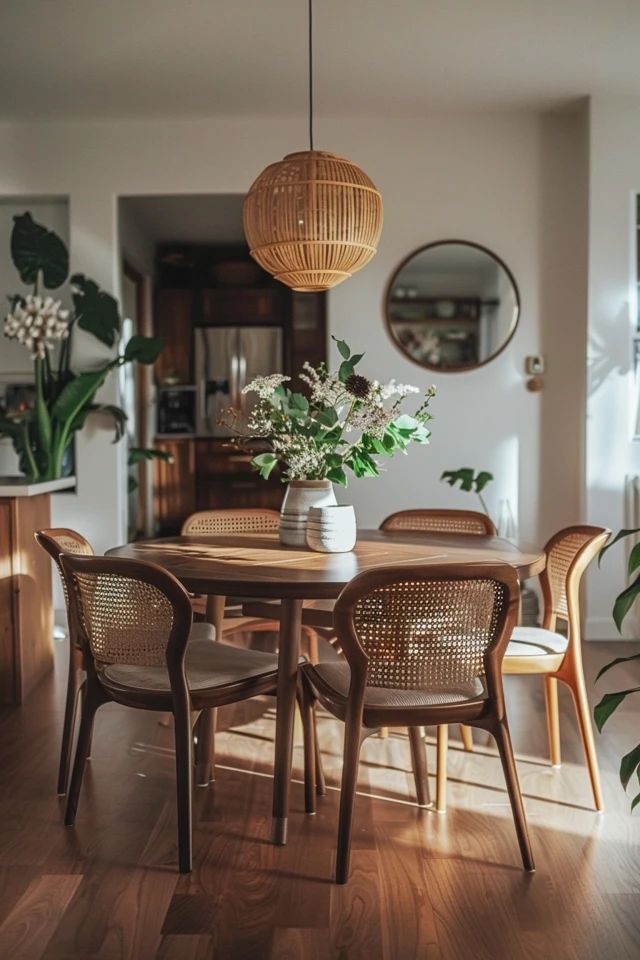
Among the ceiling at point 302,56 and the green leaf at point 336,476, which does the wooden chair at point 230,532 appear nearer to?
the green leaf at point 336,476

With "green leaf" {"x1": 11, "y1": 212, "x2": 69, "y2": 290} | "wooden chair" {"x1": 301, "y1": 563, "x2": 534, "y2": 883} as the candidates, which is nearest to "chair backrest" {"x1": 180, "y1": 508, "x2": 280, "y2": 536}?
"wooden chair" {"x1": 301, "y1": 563, "x2": 534, "y2": 883}

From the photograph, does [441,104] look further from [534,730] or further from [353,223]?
[534,730]

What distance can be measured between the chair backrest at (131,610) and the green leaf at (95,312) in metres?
2.72

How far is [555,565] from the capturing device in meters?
3.02

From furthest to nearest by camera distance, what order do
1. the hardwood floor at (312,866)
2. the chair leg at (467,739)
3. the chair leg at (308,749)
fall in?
the chair leg at (467,739) < the chair leg at (308,749) < the hardwood floor at (312,866)

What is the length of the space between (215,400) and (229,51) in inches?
182

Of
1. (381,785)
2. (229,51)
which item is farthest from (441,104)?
(381,785)

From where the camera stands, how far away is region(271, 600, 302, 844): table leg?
2486 millimetres

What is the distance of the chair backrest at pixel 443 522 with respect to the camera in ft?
11.8

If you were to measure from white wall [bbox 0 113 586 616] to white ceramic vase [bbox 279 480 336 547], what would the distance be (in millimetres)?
2203

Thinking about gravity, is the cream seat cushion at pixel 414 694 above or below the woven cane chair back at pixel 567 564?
below

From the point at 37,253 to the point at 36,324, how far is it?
39 centimetres

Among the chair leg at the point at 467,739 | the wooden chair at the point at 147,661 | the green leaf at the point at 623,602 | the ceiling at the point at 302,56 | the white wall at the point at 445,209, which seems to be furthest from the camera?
the white wall at the point at 445,209

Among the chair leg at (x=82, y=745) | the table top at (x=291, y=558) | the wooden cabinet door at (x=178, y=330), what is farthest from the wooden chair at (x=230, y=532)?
the wooden cabinet door at (x=178, y=330)
